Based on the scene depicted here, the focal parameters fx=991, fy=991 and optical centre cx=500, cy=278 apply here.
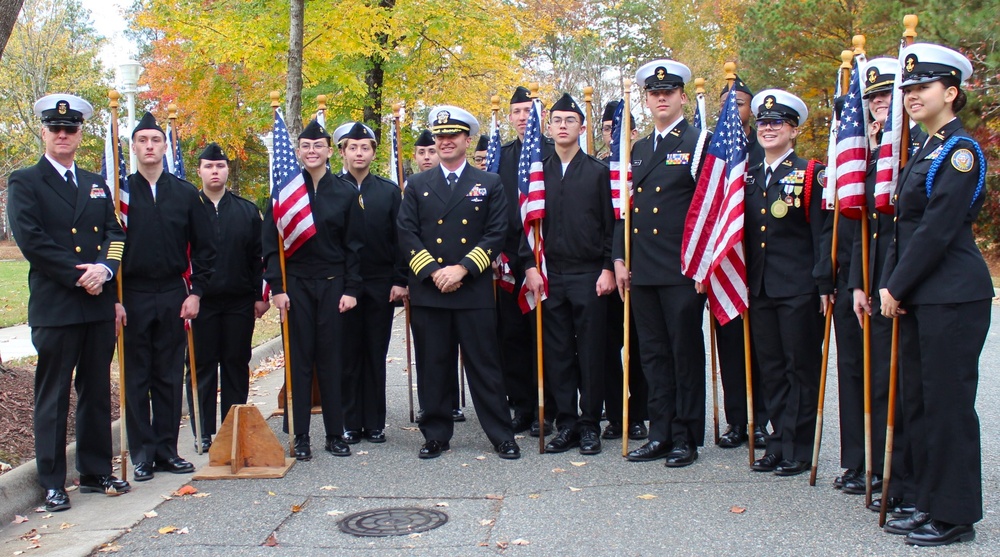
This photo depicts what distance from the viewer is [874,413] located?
534 cm

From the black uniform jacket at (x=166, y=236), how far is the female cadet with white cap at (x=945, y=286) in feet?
14.0

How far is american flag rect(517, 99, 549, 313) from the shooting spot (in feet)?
22.3

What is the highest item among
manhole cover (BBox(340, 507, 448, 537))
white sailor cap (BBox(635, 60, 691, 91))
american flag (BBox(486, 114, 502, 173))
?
white sailor cap (BBox(635, 60, 691, 91))

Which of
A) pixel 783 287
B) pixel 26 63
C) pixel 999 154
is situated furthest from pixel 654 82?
pixel 26 63

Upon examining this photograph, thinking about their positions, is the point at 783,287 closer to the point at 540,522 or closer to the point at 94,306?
the point at 540,522

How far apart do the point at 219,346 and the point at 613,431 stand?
9.53 ft

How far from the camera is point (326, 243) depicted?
6.88 metres

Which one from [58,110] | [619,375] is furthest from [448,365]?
[58,110]

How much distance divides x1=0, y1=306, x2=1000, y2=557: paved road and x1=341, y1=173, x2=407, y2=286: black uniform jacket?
1.35 metres

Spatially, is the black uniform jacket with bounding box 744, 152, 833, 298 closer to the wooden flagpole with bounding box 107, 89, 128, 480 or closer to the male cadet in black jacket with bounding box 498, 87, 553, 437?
the male cadet in black jacket with bounding box 498, 87, 553, 437

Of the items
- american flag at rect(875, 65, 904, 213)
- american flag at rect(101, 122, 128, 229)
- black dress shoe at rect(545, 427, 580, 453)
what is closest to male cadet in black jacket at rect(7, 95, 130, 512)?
american flag at rect(101, 122, 128, 229)

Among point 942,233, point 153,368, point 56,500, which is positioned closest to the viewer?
point 942,233

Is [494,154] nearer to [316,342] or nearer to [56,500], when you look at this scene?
[316,342]

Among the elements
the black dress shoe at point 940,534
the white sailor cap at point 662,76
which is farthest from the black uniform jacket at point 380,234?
the black dress shoe at point 940,534
